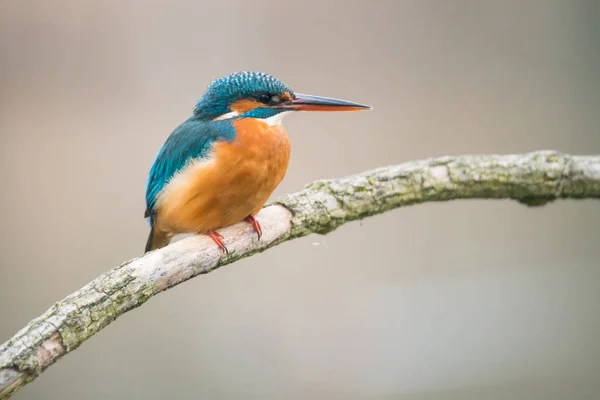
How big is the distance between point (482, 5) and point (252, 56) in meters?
1.34

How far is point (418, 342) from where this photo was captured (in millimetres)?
2746

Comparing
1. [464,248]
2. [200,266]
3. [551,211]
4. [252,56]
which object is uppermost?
[252,56]

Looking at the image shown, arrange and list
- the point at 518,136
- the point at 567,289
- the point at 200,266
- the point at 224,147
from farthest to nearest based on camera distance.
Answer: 1. the point at 518,136
2. the point at 567,289
3. the point at 224,147
4. the point at 200,266

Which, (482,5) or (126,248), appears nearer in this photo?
(126,248)

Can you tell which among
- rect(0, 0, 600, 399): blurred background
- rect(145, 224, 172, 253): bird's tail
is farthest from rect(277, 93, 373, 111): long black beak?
rect(0, 0, 600, 399): blurred background

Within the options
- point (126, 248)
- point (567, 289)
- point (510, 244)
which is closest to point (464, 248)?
point (510, 244)

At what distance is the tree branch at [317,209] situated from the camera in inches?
42.1

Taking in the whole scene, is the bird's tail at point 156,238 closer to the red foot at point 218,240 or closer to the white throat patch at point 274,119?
the red foot at point 218,240

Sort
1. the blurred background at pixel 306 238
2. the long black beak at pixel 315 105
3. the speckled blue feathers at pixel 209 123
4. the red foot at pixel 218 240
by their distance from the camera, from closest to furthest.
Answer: the red foot at pixel 218 240
the speckled blue feathers at pixel 209 123
the long black beak at pixel 315 105
the blurred background at pixel 306 238

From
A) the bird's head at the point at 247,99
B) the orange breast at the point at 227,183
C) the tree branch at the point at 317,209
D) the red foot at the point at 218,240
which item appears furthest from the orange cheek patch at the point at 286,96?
the red foot at the point at 218,240

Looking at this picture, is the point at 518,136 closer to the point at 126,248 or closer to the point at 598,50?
the point at 598,50

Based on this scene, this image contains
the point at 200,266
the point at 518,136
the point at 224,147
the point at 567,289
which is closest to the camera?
the point at 200,266

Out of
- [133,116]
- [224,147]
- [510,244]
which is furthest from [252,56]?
[510,244]

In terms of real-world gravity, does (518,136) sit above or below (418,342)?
above
